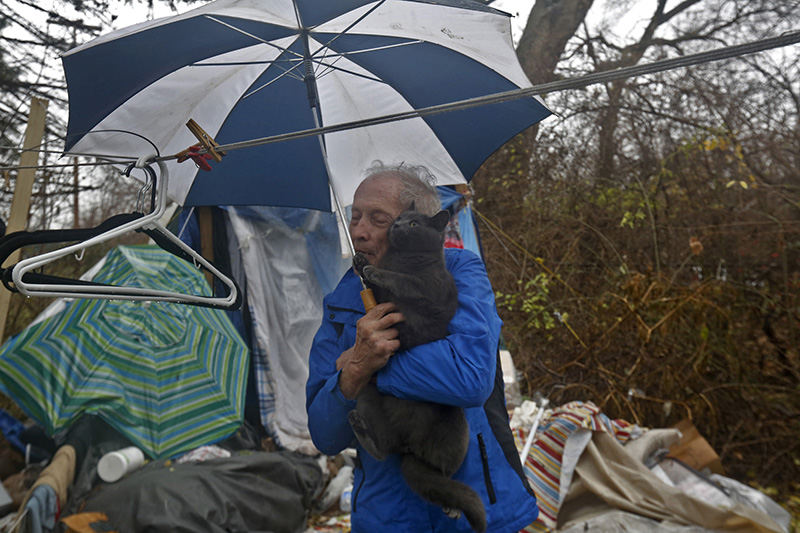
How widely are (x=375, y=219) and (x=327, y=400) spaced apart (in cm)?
57

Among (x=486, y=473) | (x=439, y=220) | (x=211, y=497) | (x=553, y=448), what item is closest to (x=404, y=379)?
(x=486, y=473)

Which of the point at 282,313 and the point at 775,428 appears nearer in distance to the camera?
the point at 775,428

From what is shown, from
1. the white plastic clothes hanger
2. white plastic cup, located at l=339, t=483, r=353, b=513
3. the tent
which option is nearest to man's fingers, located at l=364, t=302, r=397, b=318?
the white plastic clothes hanger

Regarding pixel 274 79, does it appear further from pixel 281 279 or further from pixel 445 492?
pixel 281 279

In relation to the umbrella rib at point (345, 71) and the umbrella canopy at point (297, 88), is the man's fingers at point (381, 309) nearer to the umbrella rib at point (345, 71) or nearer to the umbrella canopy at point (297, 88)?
the umbrella canopy at point (297, 88)

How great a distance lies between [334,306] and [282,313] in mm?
2996

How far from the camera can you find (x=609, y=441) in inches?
127

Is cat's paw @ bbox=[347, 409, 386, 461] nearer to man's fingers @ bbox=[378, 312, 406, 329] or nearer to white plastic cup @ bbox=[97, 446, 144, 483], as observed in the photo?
man's fingers @ bbox=[378, 312, 406, 329]

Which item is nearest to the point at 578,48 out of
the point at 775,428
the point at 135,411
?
the point at 775,428

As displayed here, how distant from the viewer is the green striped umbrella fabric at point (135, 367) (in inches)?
119

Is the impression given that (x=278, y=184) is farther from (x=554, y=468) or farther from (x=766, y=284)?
(x=766, y=284)

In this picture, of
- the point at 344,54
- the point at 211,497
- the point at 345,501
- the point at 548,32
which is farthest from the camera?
the point at 548,32

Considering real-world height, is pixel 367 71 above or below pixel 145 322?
above

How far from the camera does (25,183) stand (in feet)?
7.38
